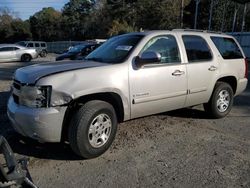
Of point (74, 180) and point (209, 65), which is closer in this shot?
point (74, 180)

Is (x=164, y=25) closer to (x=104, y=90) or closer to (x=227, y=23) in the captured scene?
(x=227, y=23)

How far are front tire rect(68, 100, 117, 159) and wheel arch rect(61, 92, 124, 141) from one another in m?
0.13

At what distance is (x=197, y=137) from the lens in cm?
584

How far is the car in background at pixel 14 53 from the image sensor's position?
25958 millimetres

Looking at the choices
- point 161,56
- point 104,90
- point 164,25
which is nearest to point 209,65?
point 161,56

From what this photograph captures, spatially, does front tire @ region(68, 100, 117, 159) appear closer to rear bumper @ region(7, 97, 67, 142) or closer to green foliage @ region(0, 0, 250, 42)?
rear bumper @ region(7, 97, 67, 142)

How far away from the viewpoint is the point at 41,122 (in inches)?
176

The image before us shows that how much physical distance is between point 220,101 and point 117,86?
9.29 ft

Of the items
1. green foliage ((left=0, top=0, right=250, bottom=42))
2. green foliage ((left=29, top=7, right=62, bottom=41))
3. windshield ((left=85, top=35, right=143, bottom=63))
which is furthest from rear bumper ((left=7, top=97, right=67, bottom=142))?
green foliage ((left=29, top=7, right=62, bottom=41))

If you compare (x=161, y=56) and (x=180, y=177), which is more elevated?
(x=161, y=56)

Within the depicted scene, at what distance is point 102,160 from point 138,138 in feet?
3.52

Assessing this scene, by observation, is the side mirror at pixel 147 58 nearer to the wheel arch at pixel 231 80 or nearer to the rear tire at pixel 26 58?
the wheel arch at pixel 231 80

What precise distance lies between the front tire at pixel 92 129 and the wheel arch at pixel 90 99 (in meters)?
0.13

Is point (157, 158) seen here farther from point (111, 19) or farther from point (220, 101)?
point (111, 19)
